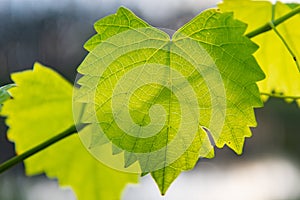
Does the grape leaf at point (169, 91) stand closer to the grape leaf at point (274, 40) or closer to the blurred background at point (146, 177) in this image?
the grape leaf at point (274, 40)

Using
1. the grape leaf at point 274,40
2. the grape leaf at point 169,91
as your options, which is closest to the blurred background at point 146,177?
the grape leaf at point 274,40

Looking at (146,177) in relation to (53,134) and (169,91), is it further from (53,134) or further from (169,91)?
(169,91)

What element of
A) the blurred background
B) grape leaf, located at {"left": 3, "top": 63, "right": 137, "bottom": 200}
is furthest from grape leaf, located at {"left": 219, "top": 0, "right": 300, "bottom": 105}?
the blurred background

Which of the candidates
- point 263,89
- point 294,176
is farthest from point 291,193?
point 263,89

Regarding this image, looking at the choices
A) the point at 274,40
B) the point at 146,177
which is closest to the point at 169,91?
the point at 274,40

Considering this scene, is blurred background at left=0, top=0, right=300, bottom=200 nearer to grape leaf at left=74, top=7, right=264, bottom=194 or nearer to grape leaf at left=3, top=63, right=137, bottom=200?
grape leaf at left=3, top=63, right=137, bottom=200

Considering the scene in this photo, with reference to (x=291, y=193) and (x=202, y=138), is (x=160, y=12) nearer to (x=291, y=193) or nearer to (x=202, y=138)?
(x=291, y=193)

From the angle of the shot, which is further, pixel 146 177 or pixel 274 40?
pixel 146 177
